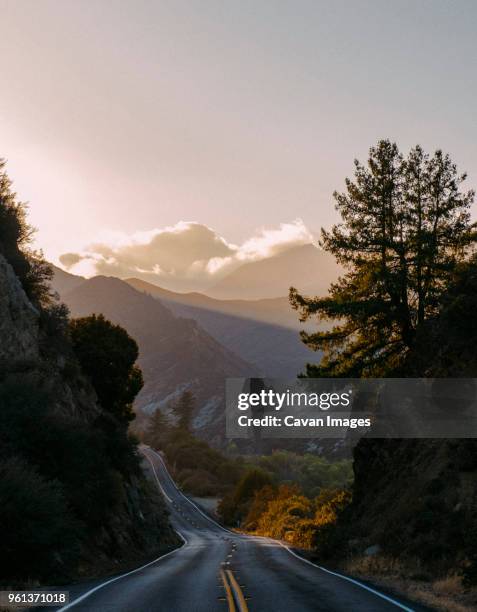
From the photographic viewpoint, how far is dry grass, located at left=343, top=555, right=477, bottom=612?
15.4 m

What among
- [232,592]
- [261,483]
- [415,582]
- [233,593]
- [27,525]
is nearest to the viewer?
[233,593]

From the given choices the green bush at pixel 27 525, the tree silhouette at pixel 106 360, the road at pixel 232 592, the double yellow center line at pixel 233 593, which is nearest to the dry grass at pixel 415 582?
the road at pixel 232 592

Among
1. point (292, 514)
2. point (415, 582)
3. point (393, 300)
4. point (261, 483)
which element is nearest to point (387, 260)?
point (393, 300)

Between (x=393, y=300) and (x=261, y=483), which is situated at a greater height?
(x=393, y=300)

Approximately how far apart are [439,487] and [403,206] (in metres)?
14.8

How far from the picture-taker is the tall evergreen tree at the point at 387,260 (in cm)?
3161

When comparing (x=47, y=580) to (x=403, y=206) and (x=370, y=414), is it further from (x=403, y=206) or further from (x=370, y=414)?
(x=403, y=206)

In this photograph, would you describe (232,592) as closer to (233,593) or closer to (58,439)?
(233,593)

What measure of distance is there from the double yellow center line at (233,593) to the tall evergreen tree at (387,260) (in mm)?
13555

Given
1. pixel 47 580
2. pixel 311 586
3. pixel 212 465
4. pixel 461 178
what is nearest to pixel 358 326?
pixel 461 178

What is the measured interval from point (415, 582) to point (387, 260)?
1685 cm

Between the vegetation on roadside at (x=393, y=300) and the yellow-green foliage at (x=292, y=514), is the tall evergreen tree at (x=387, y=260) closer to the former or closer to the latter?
the vegetation on roadside at (x=393, y=300)

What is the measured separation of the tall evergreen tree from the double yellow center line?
1355 centimetres

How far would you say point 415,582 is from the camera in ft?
64.0
